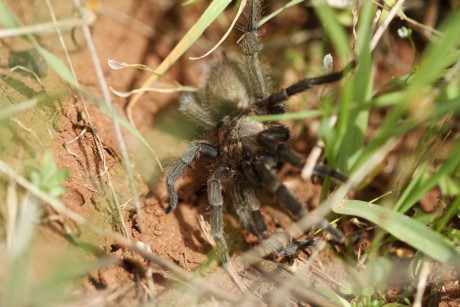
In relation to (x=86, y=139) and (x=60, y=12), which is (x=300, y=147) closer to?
(x=86, y=139)

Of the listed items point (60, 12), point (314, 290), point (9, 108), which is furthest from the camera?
point (60, 12)

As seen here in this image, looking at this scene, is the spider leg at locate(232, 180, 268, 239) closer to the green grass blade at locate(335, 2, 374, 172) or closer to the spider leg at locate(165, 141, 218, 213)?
the spider leg at locate(165, 141, 218, 213)

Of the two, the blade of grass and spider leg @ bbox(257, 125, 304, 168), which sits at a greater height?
the blade of grass

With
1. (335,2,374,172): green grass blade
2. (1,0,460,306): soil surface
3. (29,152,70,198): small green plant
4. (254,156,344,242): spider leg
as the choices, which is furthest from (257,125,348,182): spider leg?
(29,152,70,198): small green plant

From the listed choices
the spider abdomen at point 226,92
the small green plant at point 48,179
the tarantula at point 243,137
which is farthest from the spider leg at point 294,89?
the small green plant at point 48,179

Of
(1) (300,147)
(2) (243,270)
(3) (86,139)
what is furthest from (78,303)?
(1) (300,147)

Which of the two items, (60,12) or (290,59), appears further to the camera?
(290,59)

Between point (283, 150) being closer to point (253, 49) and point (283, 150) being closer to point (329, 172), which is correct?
point (329, 172)

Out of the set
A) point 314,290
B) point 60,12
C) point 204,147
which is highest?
point 60,12
